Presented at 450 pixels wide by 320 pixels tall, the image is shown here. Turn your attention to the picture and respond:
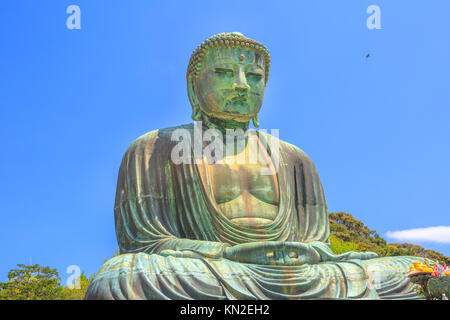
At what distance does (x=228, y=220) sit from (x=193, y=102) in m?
1.91

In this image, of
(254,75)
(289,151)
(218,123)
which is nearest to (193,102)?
(218,123)

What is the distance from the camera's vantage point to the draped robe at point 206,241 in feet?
19.2

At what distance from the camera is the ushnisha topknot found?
775cm

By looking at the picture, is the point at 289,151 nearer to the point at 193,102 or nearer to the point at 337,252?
the point at 193,102

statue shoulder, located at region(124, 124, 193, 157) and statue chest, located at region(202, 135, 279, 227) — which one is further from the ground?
statue shoulder, located at region(124, 124, 193, 157)

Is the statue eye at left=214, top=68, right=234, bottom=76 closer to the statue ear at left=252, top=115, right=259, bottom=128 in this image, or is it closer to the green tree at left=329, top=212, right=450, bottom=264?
the statue ear at left=252, top=115, right=259, bottom=128

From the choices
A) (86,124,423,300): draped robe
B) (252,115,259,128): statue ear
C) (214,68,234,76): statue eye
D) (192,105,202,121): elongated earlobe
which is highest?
(214,68,234,76): statue eye

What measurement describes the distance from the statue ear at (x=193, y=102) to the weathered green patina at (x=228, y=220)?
0.5 inches

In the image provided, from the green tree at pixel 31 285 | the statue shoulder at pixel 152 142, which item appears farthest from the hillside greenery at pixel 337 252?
the statue shoulder at pixel 152 142

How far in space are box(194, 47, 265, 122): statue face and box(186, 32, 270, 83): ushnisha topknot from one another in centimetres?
5

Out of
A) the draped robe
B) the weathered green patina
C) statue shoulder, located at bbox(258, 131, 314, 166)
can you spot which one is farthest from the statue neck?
statue shoulder, located at bbox(258, 131, 314, 166)

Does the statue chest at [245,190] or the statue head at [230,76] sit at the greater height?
the statue head at [230,76]

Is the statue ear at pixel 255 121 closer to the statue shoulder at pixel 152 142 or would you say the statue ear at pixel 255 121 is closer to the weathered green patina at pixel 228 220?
the weathered green patina at pixel 228 220
